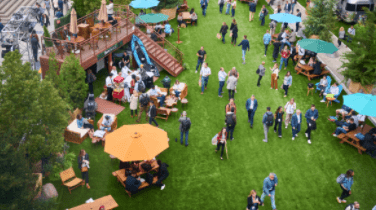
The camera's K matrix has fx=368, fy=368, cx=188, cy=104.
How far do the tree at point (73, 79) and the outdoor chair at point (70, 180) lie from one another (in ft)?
12.5

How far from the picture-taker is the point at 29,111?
41.5 feet

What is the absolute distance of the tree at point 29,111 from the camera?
12.4 meters

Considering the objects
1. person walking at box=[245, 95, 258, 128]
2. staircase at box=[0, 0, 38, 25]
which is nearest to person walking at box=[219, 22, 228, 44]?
person walking at box=[245, 95, 258, 128]

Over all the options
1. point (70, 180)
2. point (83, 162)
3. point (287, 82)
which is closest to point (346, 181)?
point (287, 82)

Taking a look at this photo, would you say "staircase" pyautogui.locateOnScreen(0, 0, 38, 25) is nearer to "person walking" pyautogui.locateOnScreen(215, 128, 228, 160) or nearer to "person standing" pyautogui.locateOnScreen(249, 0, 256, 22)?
"person standing" pyautogui.locateOnScreen(249, 0, 256, 22)

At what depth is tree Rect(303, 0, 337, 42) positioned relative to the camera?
23984 mm

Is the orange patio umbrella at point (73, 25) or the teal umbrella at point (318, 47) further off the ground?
the orange patio umbrella at point (73, 25)

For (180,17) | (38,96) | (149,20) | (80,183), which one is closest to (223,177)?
(80,183)

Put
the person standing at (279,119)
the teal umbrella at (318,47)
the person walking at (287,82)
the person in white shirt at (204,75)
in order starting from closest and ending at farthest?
the person standing at (279,119)
the person walking at (287,82)
the person in white shirt at (204,75)
the teal umbrella at (318,47)

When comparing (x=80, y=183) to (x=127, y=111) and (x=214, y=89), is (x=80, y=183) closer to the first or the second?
(x=127, y=111)

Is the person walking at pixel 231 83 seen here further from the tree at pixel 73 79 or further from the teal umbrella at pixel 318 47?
the tree at pixel 73 79

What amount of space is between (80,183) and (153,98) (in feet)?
19.4

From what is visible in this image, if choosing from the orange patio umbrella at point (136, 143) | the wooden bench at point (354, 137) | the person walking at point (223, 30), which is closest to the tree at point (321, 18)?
the person walking at point (223, 30)

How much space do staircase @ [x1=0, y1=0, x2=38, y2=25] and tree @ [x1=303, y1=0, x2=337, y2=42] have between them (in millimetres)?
22549
